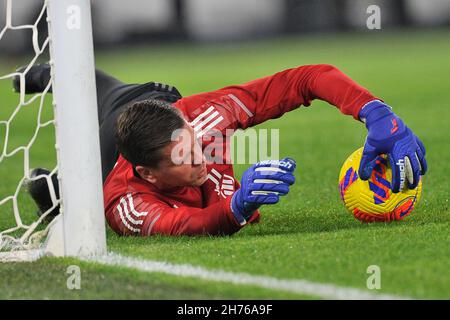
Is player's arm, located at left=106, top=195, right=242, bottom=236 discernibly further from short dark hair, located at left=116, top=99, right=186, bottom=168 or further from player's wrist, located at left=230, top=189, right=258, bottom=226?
short dark hair, located at left=116, top=99, right=186, bottom=168

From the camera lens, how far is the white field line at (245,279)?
3443 millimetres

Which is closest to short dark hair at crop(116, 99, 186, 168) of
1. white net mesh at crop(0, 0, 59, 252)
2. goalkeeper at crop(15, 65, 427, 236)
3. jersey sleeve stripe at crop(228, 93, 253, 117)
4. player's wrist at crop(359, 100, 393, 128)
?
goalkeeper at crop(15, 65, 427, 236)

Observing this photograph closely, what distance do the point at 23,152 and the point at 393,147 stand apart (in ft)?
18.9

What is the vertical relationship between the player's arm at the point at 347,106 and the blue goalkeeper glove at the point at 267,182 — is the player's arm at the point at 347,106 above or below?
above

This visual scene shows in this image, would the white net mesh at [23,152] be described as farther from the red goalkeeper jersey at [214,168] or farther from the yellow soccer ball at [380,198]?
the yellow soccer ball at [380,198]

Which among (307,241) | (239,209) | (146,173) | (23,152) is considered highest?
(146,173)

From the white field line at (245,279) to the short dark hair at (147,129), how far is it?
576 millimetres

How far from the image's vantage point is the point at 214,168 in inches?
199

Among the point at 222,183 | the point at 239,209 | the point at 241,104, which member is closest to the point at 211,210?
the point at 239,209

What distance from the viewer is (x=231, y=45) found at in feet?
81.1

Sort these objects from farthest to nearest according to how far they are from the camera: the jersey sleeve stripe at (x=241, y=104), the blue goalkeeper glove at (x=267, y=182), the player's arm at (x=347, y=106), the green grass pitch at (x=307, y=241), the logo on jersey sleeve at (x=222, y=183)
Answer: the jersey sleeve stripe at (x=241, y=104)
the logo on jersey sleeve at (x=222, y=183)
the player's arm at (x=347, y=106)
the blue goalkeeper glove at (x=267, y=182)
the green grass pitch at (x=307, y=241)

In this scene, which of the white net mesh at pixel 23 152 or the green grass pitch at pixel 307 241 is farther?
the white net mesh at pixel 23 152

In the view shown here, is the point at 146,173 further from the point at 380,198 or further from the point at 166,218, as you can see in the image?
the point at 380,198

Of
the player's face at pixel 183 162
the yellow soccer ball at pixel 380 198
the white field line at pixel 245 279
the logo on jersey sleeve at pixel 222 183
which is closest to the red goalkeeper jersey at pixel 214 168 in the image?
the logo on jersey sleeve at pixel 222 183
